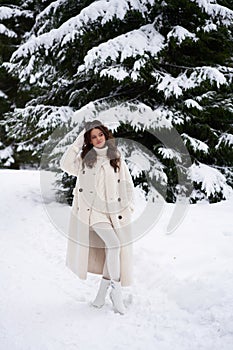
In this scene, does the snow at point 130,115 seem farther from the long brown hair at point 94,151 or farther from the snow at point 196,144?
the long brown hair at point 94,151

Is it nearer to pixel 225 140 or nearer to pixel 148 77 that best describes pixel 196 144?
pixel 225 140

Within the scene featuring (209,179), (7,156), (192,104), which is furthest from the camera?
(7,156)

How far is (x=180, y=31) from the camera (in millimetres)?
5723

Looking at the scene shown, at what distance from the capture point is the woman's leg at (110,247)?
11.1ft

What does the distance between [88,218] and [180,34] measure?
3.66 m

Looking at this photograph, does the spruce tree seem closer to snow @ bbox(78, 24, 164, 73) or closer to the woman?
snow @ bbox(78, 24, 164, 73)

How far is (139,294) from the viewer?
12.6 feet

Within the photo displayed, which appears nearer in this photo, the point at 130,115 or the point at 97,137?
the point at 97,137

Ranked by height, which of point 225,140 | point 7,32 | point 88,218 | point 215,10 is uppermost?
point 7,32

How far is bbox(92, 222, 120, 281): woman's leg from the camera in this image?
133 inches

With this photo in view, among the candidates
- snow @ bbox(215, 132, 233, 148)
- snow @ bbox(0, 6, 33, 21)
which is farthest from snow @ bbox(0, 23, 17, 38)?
snow @ bbox(215, 132, 233, 148)

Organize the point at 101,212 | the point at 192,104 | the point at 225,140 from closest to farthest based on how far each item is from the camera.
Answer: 1. the point at 101,212
2. the point at 192,104
3. the point at 225,140

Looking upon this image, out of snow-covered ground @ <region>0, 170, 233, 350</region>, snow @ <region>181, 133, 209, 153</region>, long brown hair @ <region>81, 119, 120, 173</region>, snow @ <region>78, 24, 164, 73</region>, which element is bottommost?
snow-covered ground @ <region>0, 170, 233, 350</region>

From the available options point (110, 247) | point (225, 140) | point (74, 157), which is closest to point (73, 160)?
point (74, 157)
